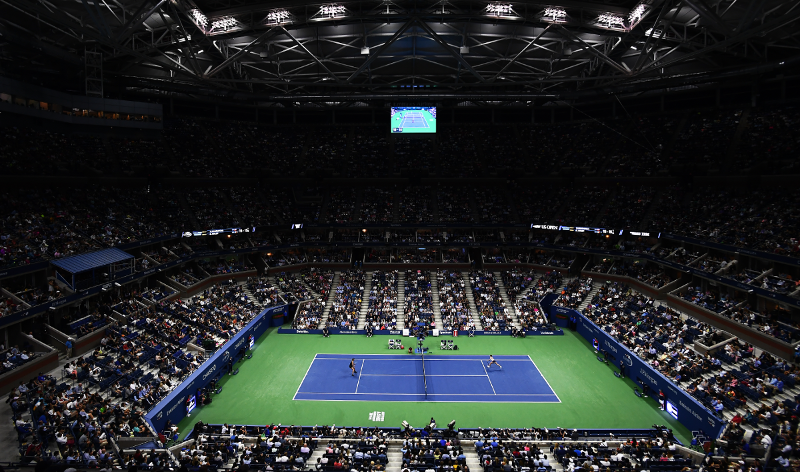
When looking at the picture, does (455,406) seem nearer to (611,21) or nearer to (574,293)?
(574,293)

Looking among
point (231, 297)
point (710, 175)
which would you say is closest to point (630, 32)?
point (710, 175)

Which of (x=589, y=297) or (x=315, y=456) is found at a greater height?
(x=589, y=297)

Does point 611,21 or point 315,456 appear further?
point 611,21

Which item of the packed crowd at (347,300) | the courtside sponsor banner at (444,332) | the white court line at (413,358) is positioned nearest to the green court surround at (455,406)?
the white court line at (413,358)

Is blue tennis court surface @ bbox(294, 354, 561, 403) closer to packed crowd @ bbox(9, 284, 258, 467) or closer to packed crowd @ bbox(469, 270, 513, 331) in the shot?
packed crowd @ bbox(469, 270, 513, 331)

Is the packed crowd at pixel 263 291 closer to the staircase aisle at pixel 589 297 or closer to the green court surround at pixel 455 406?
the green court surround at pixel 455 406

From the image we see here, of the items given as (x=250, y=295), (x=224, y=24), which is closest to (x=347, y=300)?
(x=250, y=295)

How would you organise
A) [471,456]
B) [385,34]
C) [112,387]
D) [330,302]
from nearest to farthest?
[471,456] < [112,387] < [385,34] < [330,302]
